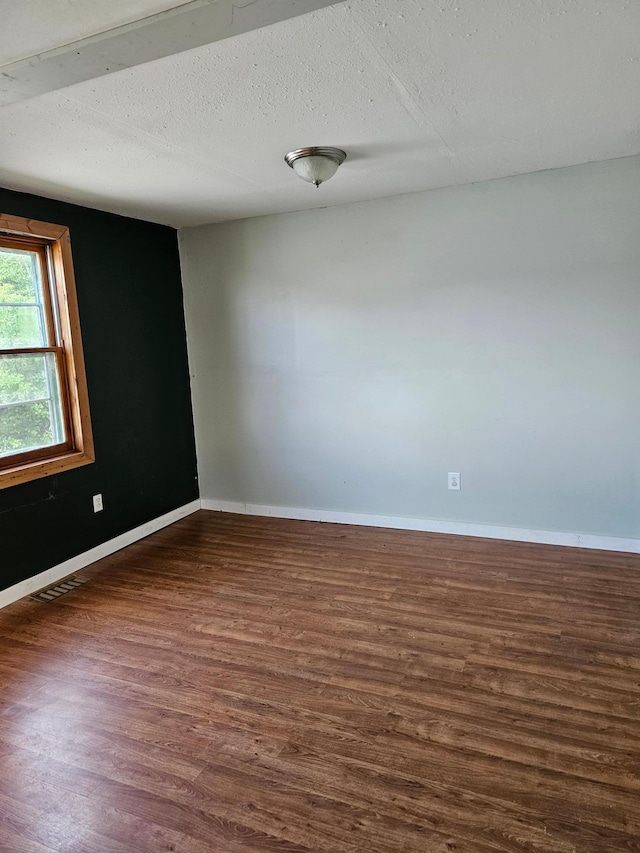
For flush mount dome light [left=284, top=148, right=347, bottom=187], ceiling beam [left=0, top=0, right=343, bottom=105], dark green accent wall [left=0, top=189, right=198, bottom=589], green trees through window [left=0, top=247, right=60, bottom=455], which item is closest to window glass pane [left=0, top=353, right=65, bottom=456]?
green trees through window [left=0, top=247, right=60, bottom=455]

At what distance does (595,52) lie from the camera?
1774 millimetres

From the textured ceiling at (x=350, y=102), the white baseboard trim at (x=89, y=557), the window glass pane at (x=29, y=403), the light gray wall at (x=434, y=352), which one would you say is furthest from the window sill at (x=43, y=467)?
the textured ceiling at (x=350, y=102)

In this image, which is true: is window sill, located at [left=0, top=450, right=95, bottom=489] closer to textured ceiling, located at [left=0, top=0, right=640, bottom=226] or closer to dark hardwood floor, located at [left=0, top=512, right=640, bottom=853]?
dark hardwood floor, located at [left=0, top=512, right=640, bottom=853]

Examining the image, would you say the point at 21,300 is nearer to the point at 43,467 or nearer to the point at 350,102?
the point at 43,467

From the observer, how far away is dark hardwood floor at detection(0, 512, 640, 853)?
5.24 ft

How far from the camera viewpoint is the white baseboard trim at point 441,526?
3.39 meters

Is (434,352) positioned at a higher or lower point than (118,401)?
higher

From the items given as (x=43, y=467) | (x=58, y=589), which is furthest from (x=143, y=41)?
(x=58, y=589)

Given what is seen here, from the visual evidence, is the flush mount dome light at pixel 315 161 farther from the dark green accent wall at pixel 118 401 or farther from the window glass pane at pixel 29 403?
the window glass pane at pixel 29 403

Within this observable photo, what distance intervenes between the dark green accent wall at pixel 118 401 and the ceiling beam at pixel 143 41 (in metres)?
1.50

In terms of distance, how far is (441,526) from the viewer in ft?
12.6

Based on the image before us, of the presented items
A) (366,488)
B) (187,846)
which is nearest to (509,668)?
(187,846)

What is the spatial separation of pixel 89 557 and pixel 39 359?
131 cm

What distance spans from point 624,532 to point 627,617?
2.78ft
